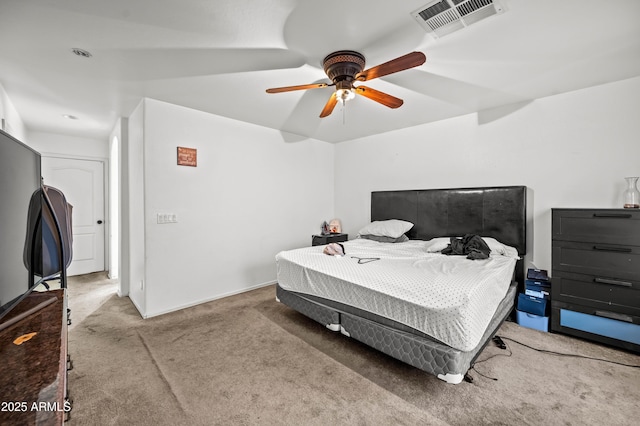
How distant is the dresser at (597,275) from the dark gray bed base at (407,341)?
0.49m

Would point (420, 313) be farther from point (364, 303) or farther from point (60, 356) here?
point (60, 356)

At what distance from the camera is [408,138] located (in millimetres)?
4102

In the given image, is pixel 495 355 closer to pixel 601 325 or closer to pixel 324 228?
pixel 601 325

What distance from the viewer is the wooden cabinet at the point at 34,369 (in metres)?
0.58

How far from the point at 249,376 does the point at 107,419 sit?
0.83 metres

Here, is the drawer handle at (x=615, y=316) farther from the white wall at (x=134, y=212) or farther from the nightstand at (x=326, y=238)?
the white wall at (x=134, y=212)

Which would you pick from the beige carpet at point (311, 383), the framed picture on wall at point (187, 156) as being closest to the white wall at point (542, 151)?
the beige carpet at point (311, 383)

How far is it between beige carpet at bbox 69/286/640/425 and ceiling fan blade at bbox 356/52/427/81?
7.14 feet

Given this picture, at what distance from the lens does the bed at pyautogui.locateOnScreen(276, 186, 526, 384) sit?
5.62ft

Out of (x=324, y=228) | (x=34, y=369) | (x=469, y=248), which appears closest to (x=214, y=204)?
(x=324, y=228)

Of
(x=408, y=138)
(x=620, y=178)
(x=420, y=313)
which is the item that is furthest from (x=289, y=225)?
(x=620, y=178)

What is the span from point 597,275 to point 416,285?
190 centimetres

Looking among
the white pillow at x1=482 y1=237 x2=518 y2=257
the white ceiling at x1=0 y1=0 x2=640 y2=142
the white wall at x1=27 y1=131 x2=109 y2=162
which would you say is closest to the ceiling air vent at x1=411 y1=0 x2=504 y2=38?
the white ceiling at x1=0 y1=0 x2=640 y2=142

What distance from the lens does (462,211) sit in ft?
11.3
